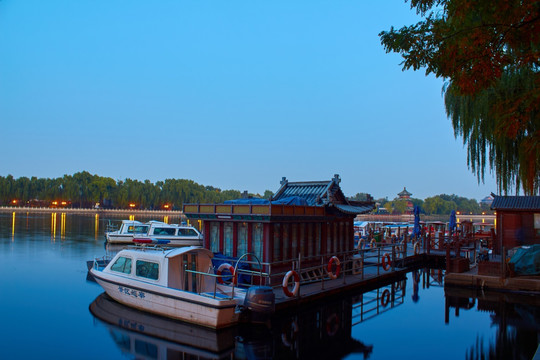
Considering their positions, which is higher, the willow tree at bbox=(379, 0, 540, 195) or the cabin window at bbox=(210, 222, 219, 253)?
the willow tree at bbox=(379, 0, 540, 195)

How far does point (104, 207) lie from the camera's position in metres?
178

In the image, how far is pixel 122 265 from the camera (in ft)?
54.9

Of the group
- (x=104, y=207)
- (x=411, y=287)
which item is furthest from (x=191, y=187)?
(x=411, y=287)

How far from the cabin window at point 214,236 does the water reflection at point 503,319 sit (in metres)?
9.82

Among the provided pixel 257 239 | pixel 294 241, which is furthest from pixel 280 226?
pixel 294 241

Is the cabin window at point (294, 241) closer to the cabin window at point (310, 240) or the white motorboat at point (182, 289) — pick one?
the cabin window at point (310, 240)

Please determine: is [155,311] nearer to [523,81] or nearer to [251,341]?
[251,341]

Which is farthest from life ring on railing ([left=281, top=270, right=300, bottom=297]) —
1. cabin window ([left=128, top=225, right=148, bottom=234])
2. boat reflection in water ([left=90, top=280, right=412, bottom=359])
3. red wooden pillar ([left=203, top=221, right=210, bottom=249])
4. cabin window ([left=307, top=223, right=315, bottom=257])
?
cabin window ([left=128, top=225, right=148, bottom=234])

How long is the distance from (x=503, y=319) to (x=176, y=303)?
12.1 m

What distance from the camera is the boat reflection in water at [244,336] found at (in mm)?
12500

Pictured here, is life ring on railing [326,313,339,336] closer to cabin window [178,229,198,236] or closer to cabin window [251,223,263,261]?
cabin window [251,223,263,261]

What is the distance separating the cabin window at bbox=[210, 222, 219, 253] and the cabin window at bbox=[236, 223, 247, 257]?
46.7 inches

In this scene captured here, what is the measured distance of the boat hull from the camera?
13758 mm

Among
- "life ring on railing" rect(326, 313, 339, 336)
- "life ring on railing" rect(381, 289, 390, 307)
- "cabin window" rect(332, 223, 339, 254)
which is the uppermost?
"cabin window" rect(332, 223, 339, 254)
